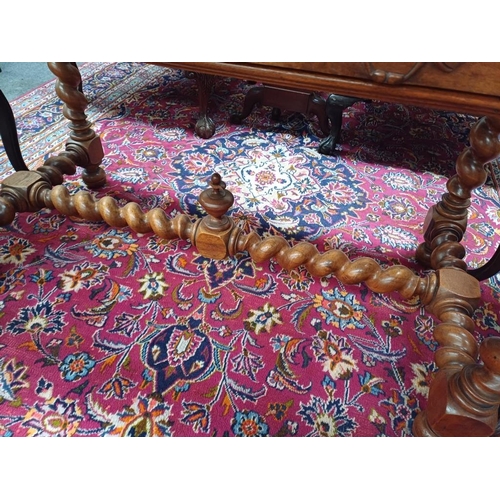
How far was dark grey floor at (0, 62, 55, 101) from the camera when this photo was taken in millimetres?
1586

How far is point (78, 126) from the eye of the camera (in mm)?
973

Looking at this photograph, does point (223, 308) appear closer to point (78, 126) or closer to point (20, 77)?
point (78, 126)

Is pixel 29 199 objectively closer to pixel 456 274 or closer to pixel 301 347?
pixel 301 347

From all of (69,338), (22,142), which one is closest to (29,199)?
(69,338)

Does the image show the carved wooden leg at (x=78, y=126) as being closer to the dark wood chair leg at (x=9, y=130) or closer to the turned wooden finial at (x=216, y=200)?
the dark wood chair leg at (x=9, y=130)

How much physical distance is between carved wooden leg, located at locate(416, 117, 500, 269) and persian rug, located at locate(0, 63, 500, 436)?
96 mm

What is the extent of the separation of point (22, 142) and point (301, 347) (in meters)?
1.16

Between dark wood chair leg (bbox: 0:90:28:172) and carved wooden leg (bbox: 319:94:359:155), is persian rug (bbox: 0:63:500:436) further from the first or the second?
dark wood chair leg (bbox: 0:90:28:172)

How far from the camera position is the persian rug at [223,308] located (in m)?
0.62

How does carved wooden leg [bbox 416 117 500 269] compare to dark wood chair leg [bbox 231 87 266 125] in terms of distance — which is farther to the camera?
dark wood chair leg [bbox 231 87 266 125]

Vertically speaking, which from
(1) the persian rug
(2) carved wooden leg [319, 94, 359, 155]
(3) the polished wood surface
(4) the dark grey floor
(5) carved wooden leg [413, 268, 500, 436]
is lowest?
(1) the persian rug

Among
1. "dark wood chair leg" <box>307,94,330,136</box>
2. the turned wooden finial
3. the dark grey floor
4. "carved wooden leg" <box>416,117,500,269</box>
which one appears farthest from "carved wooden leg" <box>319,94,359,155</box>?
the dark grey floor

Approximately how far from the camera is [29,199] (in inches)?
34.5

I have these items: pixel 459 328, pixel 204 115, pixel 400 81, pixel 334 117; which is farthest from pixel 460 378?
pixel 204 115
